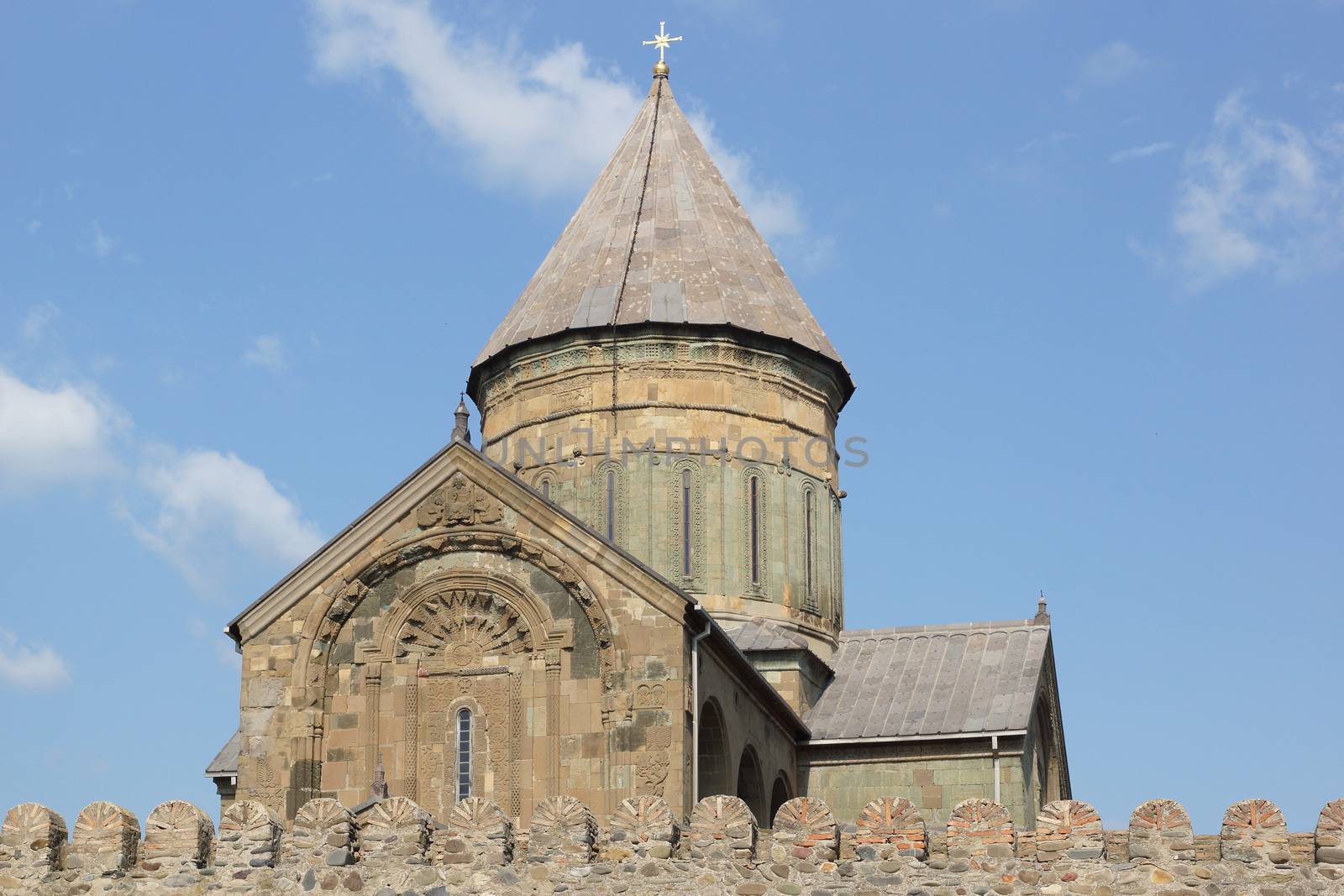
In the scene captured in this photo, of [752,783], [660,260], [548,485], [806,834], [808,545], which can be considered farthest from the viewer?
[660,260]

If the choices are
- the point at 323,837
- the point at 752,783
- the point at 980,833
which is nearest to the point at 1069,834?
the point at 980,833

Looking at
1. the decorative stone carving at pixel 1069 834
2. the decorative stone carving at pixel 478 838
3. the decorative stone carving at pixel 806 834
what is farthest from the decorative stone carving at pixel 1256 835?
the decorative stone carving at pixel 478 838

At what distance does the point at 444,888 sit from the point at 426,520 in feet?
21.7

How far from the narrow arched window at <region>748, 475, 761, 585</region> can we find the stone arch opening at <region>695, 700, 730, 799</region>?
5.29m

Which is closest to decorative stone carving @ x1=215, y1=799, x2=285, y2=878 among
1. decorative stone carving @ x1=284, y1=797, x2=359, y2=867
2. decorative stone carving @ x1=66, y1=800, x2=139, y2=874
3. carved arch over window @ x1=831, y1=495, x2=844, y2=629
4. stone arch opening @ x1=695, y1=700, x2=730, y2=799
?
decorative stone carving @ x1=284, y1=797, x2=359, y2=867

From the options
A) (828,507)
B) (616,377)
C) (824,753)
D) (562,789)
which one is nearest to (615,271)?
(616,377)

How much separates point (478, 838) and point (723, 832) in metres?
1.91

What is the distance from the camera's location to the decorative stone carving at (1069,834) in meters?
14.9

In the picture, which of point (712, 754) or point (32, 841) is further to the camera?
point (712, 754)

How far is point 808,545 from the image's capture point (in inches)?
1112

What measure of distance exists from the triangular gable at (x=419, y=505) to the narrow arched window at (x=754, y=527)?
6.29m

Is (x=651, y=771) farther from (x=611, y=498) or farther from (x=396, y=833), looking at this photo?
(x=611, y=498)

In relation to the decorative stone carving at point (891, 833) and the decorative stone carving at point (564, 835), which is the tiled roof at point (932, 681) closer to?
the decorative stone carving at point (891, 833)

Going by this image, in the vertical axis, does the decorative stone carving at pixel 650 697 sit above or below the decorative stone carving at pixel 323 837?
above
